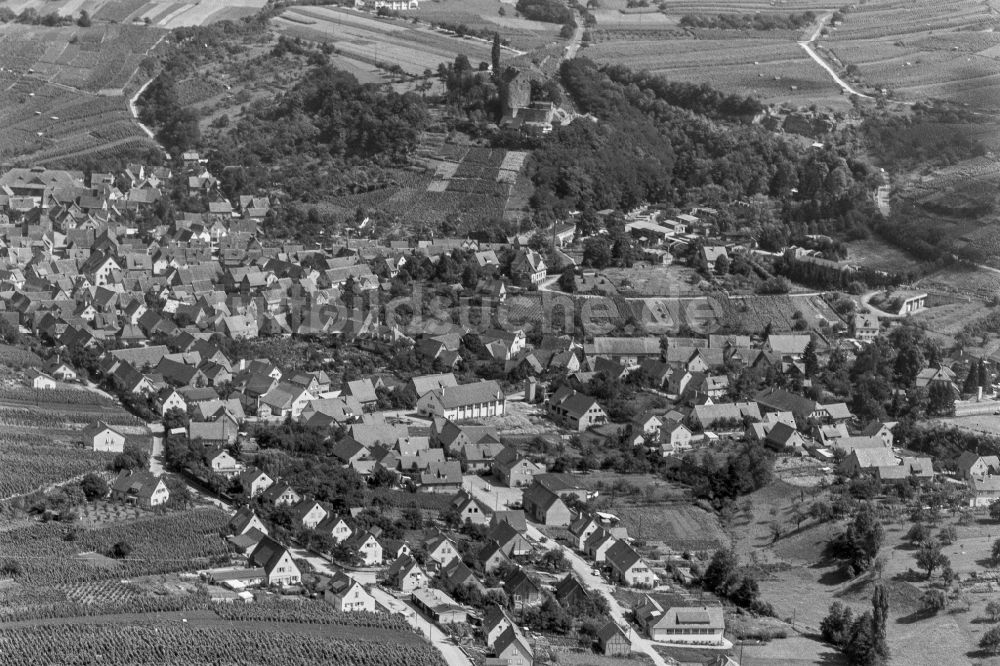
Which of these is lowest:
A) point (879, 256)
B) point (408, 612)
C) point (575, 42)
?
point (879, 256)

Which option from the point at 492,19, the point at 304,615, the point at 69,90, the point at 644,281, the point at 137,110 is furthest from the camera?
the point at 492,19

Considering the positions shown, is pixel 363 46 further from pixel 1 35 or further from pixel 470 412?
pixel 470 412

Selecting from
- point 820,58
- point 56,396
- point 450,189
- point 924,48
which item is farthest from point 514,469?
point 924,48

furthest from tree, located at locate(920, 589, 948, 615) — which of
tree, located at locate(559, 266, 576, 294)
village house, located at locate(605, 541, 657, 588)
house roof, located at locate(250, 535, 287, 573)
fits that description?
tree, located at locate(559, 266, 576, 294)

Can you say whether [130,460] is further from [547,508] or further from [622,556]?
[622,556]

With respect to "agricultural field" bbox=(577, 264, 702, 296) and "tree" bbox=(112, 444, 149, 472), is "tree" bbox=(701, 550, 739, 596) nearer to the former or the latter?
"tree" bbox=(112, 444, 149, 472)

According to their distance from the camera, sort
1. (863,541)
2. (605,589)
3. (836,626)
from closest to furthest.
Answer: (836,626), (605,589), (863,541)
